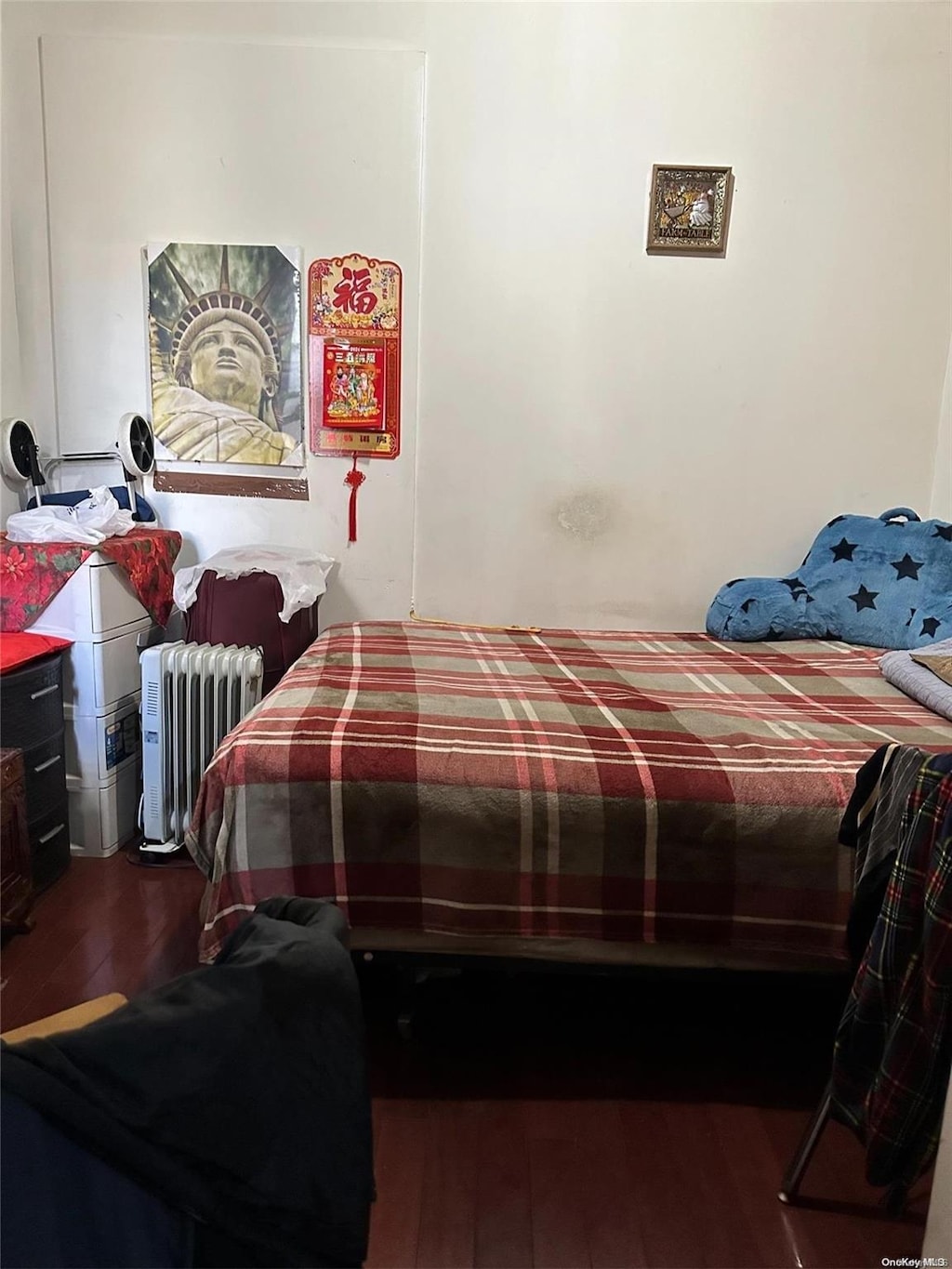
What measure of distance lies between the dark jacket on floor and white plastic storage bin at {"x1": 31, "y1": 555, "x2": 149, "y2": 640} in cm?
187

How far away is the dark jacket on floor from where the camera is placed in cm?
53

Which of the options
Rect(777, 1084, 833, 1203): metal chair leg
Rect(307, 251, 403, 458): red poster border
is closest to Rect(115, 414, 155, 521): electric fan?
Rect(307, 251, 403, 458): red poster border

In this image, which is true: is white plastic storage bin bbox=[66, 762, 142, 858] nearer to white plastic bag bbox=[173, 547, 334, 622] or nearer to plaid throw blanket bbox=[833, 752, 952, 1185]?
white plastic bag bbox=[173, 547, 334, 622]

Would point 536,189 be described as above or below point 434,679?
above

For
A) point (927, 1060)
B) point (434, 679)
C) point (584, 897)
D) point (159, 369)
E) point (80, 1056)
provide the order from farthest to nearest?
point (159, 369), point (434, 679), point (584, 897), point (927, 1060), point (80, 1056)

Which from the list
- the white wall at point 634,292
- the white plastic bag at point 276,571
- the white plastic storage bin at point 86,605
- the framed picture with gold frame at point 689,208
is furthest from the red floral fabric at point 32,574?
the framed picture with gold frame at point 689,208

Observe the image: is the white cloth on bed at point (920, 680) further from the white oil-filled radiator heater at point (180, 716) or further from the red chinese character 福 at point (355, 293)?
the red chinese character 福 at point (355, 293)

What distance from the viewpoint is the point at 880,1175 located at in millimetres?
1107

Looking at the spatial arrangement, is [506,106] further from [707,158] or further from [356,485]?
[356,485]

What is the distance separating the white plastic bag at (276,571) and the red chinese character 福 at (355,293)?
87 cm

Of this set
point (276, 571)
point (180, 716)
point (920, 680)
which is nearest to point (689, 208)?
point (920, 680)

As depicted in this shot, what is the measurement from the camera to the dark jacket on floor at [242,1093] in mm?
528

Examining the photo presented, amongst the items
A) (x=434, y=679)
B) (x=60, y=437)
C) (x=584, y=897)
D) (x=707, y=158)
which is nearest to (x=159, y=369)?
(x=60, y=437)

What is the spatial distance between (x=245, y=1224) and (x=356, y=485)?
97.8 inches
